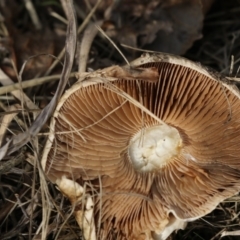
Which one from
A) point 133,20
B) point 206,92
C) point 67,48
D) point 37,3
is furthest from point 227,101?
point 37,3

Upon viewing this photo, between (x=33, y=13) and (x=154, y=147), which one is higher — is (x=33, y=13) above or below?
above

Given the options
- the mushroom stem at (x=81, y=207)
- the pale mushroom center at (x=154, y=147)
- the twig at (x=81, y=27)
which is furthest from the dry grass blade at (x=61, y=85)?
the twig at (x=81, y=27)

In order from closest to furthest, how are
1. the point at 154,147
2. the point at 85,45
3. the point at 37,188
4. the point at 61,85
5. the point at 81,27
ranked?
the point at 61,85
the point at 154,147
the point at 37,188
the point at 85,45
the point at 81,27

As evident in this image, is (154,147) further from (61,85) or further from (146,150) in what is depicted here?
(61,85)

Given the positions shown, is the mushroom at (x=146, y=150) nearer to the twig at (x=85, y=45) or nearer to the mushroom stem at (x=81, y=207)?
the mushroom stem at (x=81, y=207)

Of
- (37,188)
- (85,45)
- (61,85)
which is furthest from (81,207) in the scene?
(85,45)

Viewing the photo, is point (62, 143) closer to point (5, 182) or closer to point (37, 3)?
point (5, 182)

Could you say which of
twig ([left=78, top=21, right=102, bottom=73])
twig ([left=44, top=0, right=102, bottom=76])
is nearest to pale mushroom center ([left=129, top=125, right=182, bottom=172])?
twig ([left=78, top=21, right=102, bottom=73])
